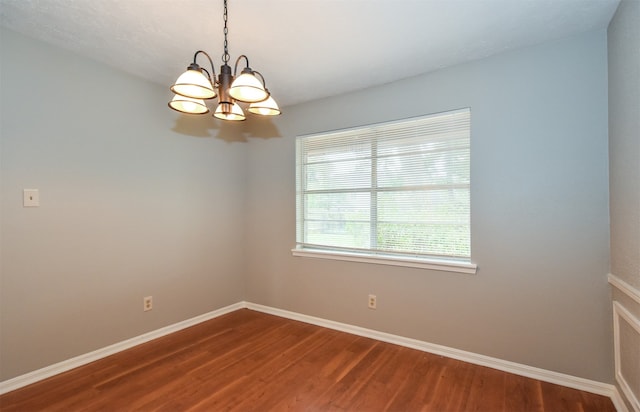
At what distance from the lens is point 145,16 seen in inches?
76.5

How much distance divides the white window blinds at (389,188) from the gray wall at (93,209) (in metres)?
1.22

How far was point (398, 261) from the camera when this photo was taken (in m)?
2.83

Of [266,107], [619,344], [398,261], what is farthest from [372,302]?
[266,107]

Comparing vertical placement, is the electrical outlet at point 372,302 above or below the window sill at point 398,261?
below

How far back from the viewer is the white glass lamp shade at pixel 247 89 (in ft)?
4.84

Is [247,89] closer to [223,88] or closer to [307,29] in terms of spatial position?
[223,88]

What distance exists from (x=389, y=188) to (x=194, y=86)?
1992 mm

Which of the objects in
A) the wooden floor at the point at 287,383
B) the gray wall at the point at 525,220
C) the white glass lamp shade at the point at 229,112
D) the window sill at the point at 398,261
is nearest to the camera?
the white glass lamp shade at the point at 229,112

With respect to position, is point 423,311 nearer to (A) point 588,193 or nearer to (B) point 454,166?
(B) point 454,166

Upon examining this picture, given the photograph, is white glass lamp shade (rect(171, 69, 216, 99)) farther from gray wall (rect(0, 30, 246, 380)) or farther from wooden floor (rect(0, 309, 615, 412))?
wooden floor (rect(0, 309, 615, 412))

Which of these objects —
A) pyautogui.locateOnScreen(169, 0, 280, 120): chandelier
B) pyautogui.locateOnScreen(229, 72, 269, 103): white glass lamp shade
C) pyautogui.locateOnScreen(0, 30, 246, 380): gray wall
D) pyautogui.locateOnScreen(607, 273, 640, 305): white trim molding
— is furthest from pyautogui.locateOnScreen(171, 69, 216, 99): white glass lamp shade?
pyautogui.locateOnScreen(607, 273, 640, 305): white trim molding

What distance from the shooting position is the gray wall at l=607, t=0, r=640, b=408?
5.22ft

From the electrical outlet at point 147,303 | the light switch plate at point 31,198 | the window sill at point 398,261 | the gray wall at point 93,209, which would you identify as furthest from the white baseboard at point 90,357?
the window sill at point 398,261

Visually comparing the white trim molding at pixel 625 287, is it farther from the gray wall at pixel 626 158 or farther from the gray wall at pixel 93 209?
the gray wall at pixel 93 209
